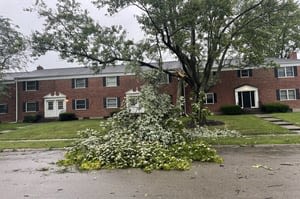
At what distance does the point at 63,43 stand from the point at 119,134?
523 inches

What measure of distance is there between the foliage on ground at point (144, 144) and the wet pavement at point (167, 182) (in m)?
0.53

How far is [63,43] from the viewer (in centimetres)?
2352

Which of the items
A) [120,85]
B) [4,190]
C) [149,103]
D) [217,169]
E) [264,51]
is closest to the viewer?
[4,190]

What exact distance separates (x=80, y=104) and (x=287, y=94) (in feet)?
74.9

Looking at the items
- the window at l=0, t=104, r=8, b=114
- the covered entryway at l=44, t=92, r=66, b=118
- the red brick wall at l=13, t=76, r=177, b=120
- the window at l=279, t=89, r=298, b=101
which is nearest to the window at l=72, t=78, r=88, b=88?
the red brick wall at l=13, t=76, r=177, b=120

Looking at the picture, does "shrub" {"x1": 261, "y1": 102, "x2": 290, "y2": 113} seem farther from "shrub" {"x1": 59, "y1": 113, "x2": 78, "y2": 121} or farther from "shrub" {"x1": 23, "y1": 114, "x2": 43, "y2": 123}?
"shrub" {"x1": 23, "y1": 114, "x2": 43, "y2": 123}

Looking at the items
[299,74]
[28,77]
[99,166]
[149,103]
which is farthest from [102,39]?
[299,74]

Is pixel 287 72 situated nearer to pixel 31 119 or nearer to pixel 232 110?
pixel 232 110

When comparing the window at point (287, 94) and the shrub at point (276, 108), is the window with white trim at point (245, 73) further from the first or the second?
the shrub at point (276, 108)

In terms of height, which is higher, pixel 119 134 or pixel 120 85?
pixel 120 85

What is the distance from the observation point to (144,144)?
10.9 m

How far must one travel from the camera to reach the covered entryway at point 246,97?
123 ft

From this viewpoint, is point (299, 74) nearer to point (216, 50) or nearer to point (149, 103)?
point (216, 50)

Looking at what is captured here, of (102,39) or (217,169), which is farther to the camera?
(102,39)
